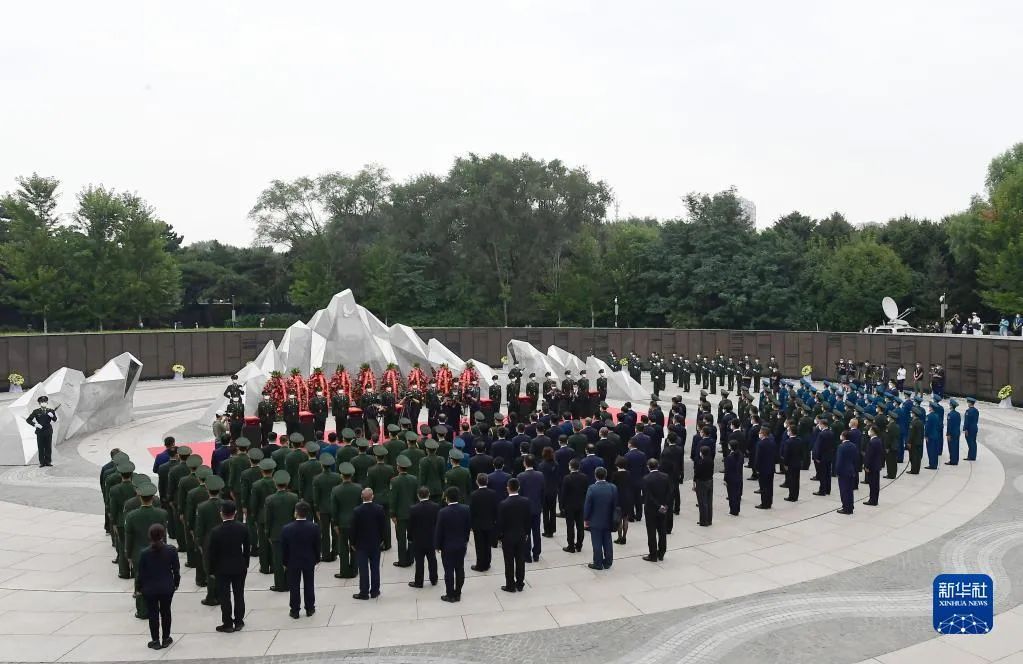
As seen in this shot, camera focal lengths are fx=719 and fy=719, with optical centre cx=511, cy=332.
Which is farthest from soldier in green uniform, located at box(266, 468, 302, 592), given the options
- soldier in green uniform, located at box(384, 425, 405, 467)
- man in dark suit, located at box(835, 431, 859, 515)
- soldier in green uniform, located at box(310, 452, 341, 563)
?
man in dark suit, located at box(835, 431, 859, 515)

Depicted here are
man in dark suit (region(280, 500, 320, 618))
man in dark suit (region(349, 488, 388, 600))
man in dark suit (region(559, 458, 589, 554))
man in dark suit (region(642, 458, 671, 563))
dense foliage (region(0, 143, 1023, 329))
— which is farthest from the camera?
dense foliage (region(0, 143, 1023, 329))

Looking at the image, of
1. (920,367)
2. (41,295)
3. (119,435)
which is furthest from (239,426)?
(41,295)

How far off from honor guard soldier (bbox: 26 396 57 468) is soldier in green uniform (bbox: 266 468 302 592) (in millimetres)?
11700

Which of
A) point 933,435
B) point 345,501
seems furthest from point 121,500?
point 933,435

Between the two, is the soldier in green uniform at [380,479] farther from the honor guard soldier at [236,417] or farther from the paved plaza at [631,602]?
the honor guard soldier at [236,417]

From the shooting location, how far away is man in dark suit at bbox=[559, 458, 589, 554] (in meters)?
11.3

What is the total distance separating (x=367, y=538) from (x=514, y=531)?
1977 millimetres

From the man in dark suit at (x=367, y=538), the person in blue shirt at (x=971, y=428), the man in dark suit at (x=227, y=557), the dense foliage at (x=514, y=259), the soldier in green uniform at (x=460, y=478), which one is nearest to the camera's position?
the man in dark suit at (x=227, y=557)

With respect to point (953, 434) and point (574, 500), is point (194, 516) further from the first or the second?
point (953, 434)

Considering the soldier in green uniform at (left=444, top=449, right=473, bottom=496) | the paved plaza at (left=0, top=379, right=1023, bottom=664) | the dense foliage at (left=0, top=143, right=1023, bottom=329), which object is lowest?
the paved plaza at (left=0, top=379, right=1023, bottom=664)

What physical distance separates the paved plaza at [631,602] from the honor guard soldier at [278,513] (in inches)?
18.8

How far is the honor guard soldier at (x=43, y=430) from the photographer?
1809cm

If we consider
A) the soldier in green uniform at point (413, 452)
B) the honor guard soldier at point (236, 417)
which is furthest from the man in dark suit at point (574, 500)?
the honor guard soldier at point (236, 417)

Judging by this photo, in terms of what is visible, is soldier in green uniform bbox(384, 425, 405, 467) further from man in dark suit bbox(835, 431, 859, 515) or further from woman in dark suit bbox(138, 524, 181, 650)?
man in dark suit bbox(835, 431, 859, 515)
